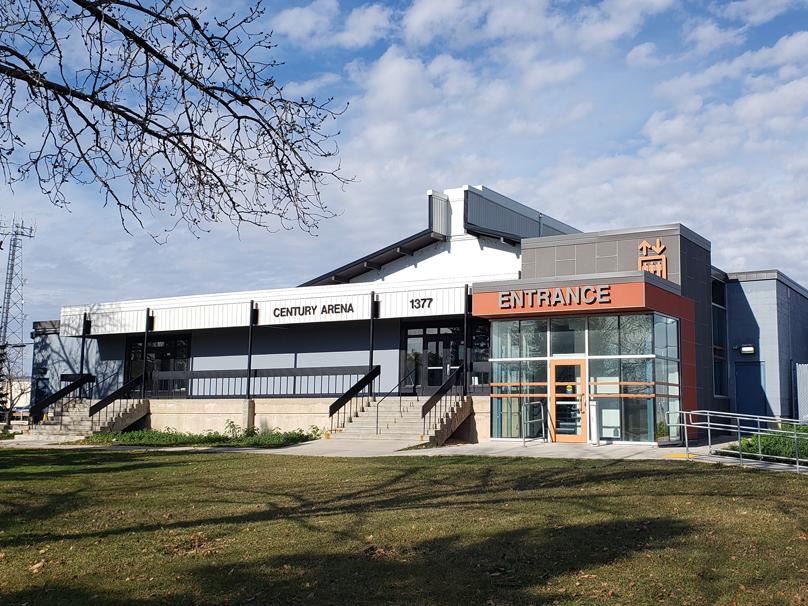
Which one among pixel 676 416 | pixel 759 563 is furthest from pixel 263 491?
pixel 676 416

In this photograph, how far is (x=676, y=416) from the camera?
22.2 metres

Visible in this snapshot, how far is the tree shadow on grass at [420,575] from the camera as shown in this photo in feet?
21.9

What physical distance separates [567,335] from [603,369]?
1.38 m

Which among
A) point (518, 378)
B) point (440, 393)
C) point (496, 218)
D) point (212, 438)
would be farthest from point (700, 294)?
point (212, 438)

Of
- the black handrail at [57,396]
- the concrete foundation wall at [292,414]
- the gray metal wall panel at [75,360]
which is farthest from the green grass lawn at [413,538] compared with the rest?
the gray metal wall panel at [75,360]

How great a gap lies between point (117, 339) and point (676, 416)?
79.7 ft

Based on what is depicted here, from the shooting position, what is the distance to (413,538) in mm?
Result: 8703

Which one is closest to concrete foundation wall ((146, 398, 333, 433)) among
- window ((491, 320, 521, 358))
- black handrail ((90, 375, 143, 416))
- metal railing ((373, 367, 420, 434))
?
black handrail ((90, 375, 143, 416))

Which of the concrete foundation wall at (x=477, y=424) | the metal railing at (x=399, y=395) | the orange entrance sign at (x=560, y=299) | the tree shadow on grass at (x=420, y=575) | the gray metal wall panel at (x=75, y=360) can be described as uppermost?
the orange entrance sign at (x=560, y=299)

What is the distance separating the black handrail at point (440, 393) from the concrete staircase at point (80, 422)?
11.9m

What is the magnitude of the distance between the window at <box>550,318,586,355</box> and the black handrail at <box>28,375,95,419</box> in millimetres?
19708

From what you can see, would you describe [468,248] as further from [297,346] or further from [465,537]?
[465,537]

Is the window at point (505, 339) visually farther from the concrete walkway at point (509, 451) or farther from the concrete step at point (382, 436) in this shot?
the concrete step at point (382, 436)

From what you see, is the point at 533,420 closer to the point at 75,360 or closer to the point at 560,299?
the point at 560,299
